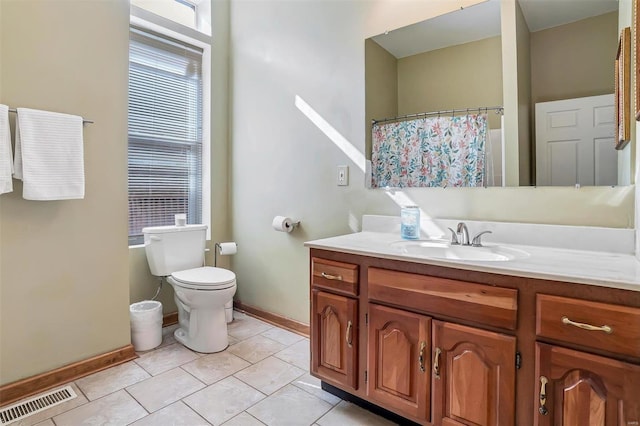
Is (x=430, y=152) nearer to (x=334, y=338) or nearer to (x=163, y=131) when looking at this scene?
(x=334, y=338)

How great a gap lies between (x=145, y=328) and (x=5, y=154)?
1260 millimetres

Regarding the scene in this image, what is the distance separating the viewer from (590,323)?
106 cm

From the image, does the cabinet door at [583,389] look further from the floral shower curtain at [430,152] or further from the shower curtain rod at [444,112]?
the shower curtain rod at [444,112]

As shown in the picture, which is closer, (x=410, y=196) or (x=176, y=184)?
(x=410, y=196)

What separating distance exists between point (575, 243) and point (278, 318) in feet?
6.54

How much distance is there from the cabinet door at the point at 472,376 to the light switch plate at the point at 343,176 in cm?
116

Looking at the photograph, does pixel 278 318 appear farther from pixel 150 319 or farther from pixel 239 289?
pixel 150 319

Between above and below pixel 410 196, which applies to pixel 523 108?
above

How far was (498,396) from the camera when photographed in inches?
48.4

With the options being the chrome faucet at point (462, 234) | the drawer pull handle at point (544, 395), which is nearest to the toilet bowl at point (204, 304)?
the chrome faucet at point (462, 234)

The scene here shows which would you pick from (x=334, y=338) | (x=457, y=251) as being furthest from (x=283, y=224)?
(x=457, y=251)

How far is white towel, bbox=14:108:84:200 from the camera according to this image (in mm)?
1750

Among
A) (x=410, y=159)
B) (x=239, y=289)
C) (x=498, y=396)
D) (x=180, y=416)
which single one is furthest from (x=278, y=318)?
(x=498, y=396)

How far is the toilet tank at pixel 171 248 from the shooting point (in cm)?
245
